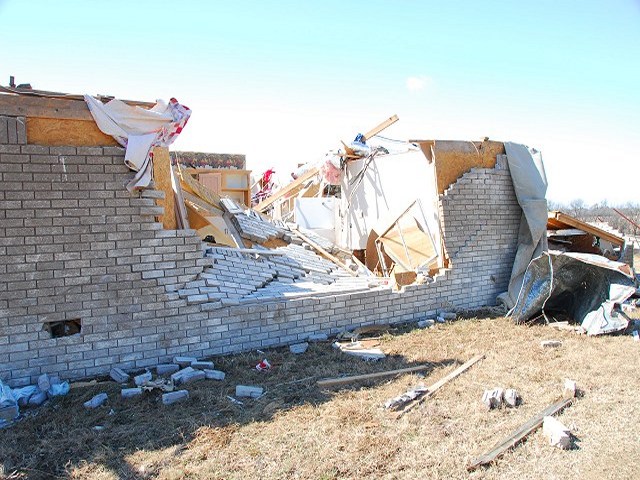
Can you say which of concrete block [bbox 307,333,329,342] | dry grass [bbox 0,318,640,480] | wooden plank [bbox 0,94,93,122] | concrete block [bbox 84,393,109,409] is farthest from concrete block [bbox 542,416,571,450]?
wooden plank [bbox 0,94,93,122]

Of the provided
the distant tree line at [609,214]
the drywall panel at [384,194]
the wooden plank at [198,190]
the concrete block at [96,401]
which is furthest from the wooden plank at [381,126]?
the distant tree line at [609,214]

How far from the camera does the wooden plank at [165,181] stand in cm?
571

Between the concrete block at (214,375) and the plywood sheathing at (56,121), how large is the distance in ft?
8.85

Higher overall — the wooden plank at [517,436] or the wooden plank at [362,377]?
the wooden plank at [362,377]

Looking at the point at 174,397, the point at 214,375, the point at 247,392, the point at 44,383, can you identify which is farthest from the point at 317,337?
the point at 44,383

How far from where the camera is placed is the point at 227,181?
16.5m

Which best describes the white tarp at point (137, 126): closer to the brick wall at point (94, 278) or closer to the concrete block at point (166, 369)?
the brick wall at point (94, 278)

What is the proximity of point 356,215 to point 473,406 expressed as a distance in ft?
24.7

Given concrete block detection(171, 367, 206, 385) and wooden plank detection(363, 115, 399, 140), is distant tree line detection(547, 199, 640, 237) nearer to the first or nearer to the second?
wooden plank detection(363, 115, 399, 140)

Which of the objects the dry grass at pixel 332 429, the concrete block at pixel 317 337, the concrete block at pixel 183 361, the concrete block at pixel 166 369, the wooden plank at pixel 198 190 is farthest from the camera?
the wooden plank at pixel 198 190

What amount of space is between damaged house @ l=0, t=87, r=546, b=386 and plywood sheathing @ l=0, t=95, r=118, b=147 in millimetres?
11

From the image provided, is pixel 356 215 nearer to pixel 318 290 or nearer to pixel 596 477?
pixel 318 290

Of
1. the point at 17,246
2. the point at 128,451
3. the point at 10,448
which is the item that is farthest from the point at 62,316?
the point at 128,451

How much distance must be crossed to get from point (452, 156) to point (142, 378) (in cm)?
617
